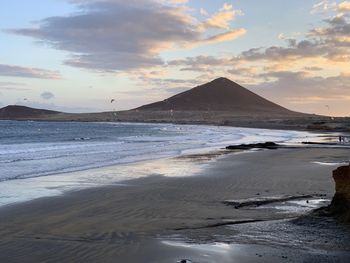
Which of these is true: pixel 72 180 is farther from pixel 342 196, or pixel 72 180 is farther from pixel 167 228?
pixel 342 196

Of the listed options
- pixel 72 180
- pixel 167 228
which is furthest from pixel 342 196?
pixel 72 180

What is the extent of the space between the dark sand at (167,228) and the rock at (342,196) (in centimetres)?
34

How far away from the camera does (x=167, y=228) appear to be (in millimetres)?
9242

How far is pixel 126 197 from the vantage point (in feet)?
43.7

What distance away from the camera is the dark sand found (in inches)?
288

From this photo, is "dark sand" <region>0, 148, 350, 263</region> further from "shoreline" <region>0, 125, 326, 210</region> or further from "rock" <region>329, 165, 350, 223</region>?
"shoreline" <region>0, 125, 326, 210</region>

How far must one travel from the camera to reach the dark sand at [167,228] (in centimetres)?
732

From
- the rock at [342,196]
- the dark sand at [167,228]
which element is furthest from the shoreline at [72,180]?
the rock at [342,196]

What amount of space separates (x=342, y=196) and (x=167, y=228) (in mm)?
3470

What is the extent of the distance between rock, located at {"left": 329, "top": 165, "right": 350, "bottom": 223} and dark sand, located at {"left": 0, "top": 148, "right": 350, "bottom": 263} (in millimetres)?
342

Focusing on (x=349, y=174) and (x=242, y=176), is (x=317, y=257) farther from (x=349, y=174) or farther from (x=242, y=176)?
(x=242, y=176)

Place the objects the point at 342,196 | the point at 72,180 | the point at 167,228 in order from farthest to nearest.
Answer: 1. the point at 72,180
2. the point at 167,228
3. the point at 342,196

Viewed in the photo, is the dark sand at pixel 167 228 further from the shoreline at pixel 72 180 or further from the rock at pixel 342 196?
the shoreline at pixel 72 180

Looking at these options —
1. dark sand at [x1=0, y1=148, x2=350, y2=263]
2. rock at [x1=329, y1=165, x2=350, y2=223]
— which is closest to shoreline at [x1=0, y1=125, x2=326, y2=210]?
dark sand at [x1=0, y1=148, x2=350, y2=263]
